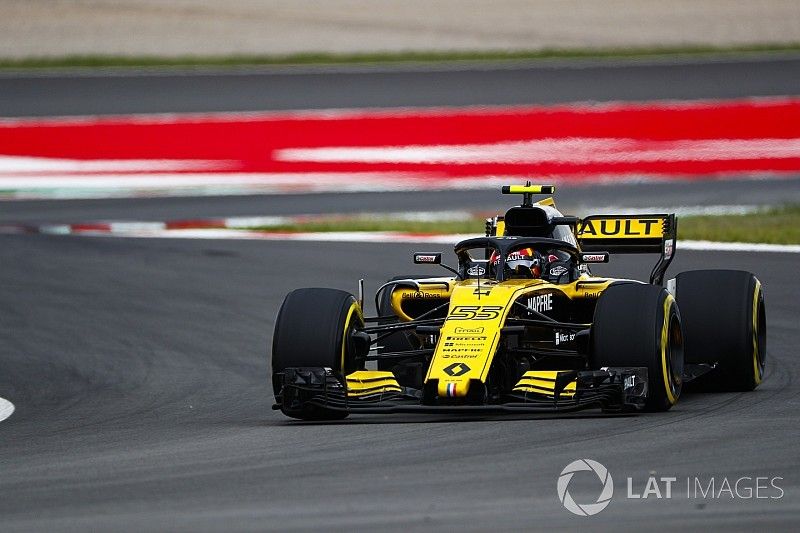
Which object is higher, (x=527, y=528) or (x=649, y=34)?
(x=649, y=34)

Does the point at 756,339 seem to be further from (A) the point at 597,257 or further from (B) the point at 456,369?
(B) the point at 456,369

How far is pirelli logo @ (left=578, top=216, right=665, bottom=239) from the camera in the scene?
36.3 ft

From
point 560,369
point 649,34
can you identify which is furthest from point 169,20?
point 560,369

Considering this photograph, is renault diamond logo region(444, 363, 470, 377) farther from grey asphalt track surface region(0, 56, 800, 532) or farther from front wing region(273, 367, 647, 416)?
grey asphalt track surface region(0, 56, 800, 532)

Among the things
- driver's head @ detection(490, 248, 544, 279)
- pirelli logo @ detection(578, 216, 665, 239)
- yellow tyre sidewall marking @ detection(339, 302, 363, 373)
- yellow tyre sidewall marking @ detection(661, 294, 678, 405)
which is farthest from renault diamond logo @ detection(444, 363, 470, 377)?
pirelli logo @ detection(578, 216, 665, 239)

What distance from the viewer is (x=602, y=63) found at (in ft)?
98.2

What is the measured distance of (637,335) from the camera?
9.02 meters

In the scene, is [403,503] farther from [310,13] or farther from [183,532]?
[310,13]

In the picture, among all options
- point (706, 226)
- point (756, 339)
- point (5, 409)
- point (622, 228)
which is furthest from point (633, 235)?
point (706, 226)

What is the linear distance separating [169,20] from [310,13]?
11.4 ft

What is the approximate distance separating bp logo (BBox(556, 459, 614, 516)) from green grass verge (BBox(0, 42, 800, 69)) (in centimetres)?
2482

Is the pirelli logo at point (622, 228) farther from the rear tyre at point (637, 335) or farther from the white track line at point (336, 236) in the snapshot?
the white track line at point (336, 236)

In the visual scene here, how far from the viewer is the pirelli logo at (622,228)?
1106 cm

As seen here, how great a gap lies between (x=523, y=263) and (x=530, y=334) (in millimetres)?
472
